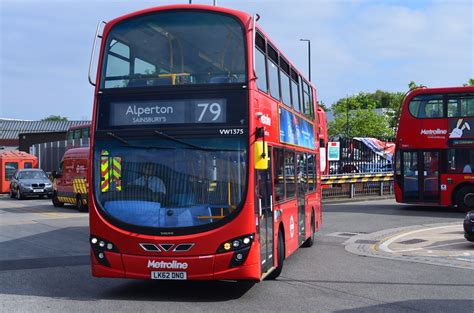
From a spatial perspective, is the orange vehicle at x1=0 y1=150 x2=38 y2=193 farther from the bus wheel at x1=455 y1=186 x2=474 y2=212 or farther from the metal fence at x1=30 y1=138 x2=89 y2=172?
the bus wheel at x1=455 y1=186 x2=474 y2=212

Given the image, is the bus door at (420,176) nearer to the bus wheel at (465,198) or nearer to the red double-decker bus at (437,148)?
the red double-decker bus at (437,148)

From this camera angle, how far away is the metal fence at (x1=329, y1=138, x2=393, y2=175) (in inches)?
1249

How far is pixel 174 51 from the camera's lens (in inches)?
348

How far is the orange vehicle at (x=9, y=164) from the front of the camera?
130 feet

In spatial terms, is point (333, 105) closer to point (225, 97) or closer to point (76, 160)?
point (76, 160)

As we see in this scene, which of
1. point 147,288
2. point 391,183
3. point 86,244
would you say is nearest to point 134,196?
point 147,288

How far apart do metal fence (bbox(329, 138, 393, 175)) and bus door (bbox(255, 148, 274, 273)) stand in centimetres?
2263

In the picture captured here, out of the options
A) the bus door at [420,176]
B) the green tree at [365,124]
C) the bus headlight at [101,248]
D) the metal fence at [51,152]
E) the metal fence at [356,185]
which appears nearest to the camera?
the bus headlight at [101,248]

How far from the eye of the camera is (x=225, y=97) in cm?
859

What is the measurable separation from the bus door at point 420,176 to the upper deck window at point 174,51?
52.5 ft

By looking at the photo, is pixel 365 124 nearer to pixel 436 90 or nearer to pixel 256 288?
pixel 436 90

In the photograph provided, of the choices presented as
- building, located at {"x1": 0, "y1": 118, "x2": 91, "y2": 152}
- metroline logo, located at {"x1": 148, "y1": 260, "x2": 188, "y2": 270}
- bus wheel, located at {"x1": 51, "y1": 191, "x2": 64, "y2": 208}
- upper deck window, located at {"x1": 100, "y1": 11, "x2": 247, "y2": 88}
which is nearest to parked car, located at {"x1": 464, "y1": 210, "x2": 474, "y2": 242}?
upper deck window, located at {"x1": 100, "y1": 11, "x2": 247, "y2": 88}

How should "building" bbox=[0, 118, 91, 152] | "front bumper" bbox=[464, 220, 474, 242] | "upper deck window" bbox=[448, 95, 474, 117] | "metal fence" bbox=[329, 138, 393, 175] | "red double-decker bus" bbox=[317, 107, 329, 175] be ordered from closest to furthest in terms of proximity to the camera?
"front bumper" bbox=[464, 220, 474, 242], "red double-decker bus" bbox=[317, 107, 329, 175], "upper deck window" bbox=[448, 95, 474, 117], "metal fence" bbox=[329, 138, 393, 175], "building" bbox=[0, 118, 91, 152]

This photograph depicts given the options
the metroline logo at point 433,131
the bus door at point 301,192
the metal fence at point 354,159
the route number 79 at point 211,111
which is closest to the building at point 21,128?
the metal fence at point 354,159
